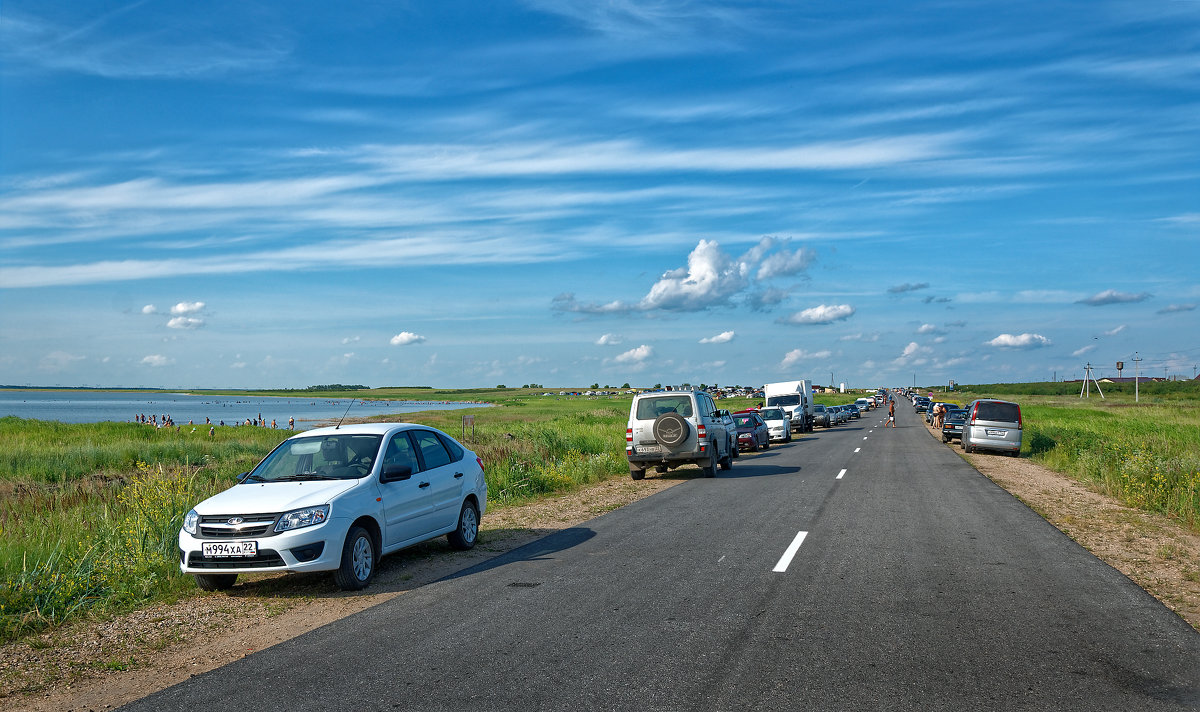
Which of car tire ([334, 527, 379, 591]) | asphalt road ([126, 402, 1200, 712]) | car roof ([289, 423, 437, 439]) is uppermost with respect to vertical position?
car roof ([289, 423, 437, 439])

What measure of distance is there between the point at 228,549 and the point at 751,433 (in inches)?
995

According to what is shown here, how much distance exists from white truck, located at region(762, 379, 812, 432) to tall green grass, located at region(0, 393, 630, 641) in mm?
16571

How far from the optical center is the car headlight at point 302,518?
7.84m

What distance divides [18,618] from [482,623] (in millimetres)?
4102

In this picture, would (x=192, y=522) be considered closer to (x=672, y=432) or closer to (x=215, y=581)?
(x=215, y=581)

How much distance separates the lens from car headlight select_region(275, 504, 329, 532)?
7844 mm

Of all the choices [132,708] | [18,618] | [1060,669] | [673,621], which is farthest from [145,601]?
[1060,669]

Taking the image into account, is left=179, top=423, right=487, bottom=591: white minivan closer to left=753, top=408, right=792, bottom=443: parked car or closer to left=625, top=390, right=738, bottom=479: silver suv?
left=625, top=390, right=738, bottom=479: silver suv

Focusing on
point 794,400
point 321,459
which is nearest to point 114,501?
point 321,459

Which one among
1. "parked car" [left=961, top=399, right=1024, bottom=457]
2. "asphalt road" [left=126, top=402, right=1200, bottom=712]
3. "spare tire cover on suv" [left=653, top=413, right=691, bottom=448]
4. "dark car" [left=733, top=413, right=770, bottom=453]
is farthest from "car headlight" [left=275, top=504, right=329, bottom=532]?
"parked car" [left=961, top=399, right=1024, bottom=457]

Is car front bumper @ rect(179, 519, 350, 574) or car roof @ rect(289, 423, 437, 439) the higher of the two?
car roof @ rect(289, 423, 437, 439)

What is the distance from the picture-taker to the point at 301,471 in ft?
29.8

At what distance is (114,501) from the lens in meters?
15.5

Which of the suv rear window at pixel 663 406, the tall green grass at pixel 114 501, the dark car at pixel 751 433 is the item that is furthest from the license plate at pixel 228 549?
the dark car at pixel 751 433
